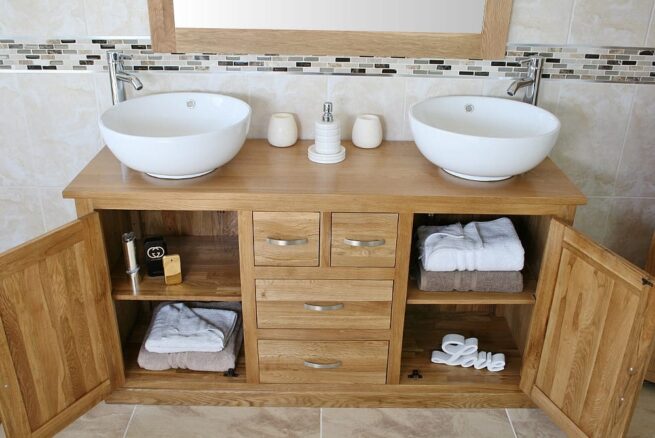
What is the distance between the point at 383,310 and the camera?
1963 millimetres

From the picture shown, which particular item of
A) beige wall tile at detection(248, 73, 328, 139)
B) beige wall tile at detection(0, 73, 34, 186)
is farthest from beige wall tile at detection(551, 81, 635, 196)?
beige wall tile at detection(0, 73, 34, 186)

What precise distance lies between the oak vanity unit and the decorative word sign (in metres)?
0.03

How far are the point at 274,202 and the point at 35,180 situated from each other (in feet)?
3.29

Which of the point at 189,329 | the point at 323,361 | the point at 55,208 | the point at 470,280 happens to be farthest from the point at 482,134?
the point at 55,208

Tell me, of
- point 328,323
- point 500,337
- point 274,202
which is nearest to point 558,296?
point 500,337

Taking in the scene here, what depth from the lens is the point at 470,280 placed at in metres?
1.96

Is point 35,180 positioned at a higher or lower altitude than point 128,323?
higher

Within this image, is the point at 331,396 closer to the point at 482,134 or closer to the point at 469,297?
the point at 469,297

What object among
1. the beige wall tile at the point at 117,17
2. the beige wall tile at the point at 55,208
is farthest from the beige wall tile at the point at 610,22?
the beige wall tile at the point at 55,208

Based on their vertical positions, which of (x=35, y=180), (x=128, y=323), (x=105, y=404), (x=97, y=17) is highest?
(x=97, y=17)

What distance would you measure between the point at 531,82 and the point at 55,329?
1623mm

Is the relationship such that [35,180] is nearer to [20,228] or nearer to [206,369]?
[20,228]

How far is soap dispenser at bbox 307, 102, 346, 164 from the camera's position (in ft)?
6.35

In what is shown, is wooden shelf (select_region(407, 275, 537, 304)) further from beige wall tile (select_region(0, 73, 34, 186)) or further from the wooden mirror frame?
beige wall tile (select_region(0, 73, 34, 186))
